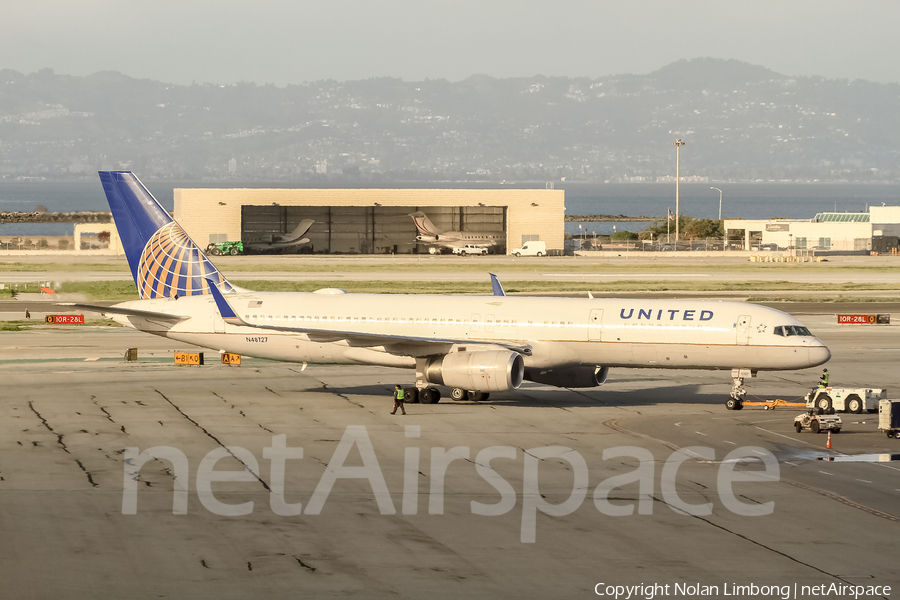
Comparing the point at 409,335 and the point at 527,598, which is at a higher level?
the point at 409,335

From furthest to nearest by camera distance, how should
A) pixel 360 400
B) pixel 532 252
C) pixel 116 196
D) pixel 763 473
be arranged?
pixel 532 252, pixel 116 196, pixel 360 400, pixel 763 473

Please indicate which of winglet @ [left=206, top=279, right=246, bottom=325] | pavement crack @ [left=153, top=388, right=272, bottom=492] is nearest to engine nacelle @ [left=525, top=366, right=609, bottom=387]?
winglet @ [left=206, top=279, right=246, bottom=325]

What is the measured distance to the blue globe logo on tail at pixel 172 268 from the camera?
45.4 metres

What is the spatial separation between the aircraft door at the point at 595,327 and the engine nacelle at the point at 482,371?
2.96m

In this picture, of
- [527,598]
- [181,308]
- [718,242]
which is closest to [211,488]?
[527,598]

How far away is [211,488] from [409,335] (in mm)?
16403

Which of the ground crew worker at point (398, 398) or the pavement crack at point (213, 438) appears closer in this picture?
the pavement crack at point (213, 438)

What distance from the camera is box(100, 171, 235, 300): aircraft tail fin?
149 feet

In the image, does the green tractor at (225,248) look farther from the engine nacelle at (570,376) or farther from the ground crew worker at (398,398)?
the ground crew worker at (398,398)

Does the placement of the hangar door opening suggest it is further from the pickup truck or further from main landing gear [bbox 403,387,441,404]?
the pickup truck

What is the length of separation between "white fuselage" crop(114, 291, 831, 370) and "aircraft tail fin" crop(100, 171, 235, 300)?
Result: 822 mm

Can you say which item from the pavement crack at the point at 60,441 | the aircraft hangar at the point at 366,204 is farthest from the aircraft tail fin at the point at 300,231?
the pavement crack at the point at 60,441

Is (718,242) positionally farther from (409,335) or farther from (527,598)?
(527,598)

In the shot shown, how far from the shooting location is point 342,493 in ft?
A: 87.7
